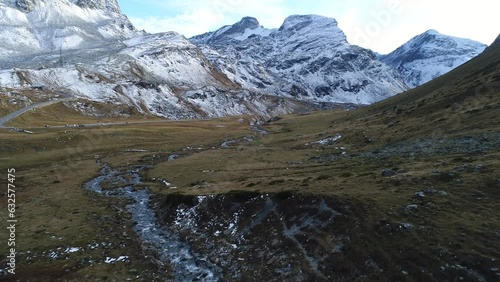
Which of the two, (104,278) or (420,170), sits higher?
(420,170)

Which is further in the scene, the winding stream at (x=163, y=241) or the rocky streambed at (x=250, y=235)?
the winding stream at (x=163, y=241)

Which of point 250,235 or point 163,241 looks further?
point 163,241

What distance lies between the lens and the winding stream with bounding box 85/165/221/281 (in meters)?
24.5

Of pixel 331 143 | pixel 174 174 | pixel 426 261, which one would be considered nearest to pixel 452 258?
pixel 426 261

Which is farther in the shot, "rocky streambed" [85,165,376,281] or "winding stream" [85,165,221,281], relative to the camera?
"winding stream" [85,165,221,281]

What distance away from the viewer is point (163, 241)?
102ft

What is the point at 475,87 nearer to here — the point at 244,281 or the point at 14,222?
the point at 244,281

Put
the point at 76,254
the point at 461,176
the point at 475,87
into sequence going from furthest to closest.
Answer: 1. the point at 475,87
2. the point at 461,176
3. the point at 76,254

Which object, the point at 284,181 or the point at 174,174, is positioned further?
the point at 174,174

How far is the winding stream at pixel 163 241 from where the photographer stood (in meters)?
24.5

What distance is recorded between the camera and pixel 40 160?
7462cm

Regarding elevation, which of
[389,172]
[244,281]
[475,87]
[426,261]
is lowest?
[244,281]

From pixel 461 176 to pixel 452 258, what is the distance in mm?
13630

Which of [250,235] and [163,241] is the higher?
[250,235]
